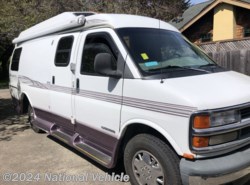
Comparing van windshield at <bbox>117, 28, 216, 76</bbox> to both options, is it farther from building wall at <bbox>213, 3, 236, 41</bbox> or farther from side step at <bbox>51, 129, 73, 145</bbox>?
building wall at <bbox>213, 3, 236, 41</bbox>

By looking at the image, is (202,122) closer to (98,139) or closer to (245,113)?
(245,113)

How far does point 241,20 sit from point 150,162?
50.8 ft

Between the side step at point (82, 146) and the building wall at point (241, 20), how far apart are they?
1396cm

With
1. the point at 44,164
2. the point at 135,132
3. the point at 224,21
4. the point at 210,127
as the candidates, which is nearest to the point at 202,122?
the point at 210,127

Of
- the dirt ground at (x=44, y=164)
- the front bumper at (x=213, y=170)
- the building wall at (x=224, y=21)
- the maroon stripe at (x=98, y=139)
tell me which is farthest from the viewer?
the building wall at (x=224, y=21)

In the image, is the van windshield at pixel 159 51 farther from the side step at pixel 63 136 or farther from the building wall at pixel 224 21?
the building wall at pixel 224 21

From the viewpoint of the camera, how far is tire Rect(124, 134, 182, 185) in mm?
3541

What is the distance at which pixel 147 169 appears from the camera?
391 centimetres

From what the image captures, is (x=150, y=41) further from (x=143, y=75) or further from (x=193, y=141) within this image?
(x=193, y=141)

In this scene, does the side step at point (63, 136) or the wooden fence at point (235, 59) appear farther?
the wooden fence at point (235, 59)

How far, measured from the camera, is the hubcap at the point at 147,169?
377 cm

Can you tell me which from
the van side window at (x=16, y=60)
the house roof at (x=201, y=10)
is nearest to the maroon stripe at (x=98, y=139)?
the van side window at (x=16, y=60)

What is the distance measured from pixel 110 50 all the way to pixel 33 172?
245 cm

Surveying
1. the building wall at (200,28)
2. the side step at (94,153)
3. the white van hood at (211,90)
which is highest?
the building wall at (200,28)
